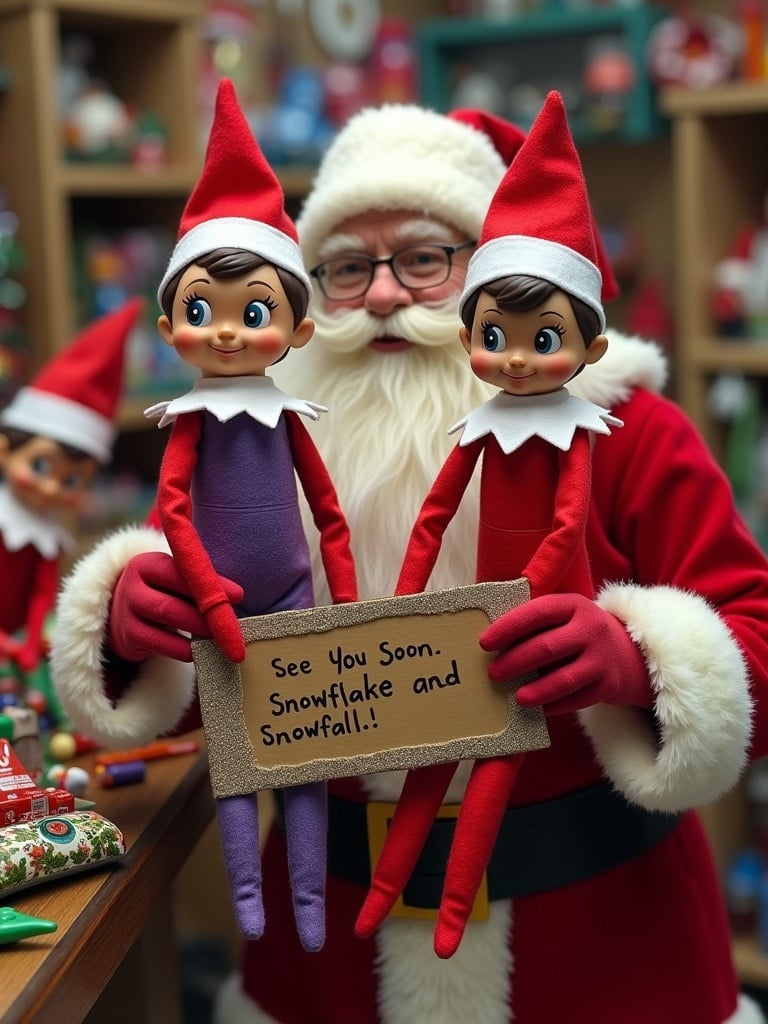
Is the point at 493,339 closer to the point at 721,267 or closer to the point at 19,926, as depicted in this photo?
the point at 19,926

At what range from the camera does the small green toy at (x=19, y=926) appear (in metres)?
0.86

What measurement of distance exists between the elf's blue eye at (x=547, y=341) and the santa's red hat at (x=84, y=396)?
71cm

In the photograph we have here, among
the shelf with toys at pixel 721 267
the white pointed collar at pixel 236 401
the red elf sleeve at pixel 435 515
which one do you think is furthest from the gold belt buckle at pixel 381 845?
the shelf with toys at pixel 721 267

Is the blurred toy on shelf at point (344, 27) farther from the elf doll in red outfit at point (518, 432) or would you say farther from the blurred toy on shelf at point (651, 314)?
the elf doll in red outfit at point (518, 432)

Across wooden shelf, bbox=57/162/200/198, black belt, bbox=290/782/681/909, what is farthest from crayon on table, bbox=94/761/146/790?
wooden shelf, bbox=57/162/200/198

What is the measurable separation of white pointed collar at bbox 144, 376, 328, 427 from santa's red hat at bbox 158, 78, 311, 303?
8cm

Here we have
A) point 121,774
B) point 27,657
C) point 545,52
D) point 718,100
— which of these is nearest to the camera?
point 121,774

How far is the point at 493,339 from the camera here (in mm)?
903

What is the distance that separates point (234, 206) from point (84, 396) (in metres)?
0.60

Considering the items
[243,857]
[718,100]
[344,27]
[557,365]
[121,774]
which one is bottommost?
[121,774]

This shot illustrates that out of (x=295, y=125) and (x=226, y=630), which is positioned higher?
(x=295, y=125)

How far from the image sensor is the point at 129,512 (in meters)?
2.49

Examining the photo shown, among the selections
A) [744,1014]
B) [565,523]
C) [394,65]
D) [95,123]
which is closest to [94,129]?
[95,123]

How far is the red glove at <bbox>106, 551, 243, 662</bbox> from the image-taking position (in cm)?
92
